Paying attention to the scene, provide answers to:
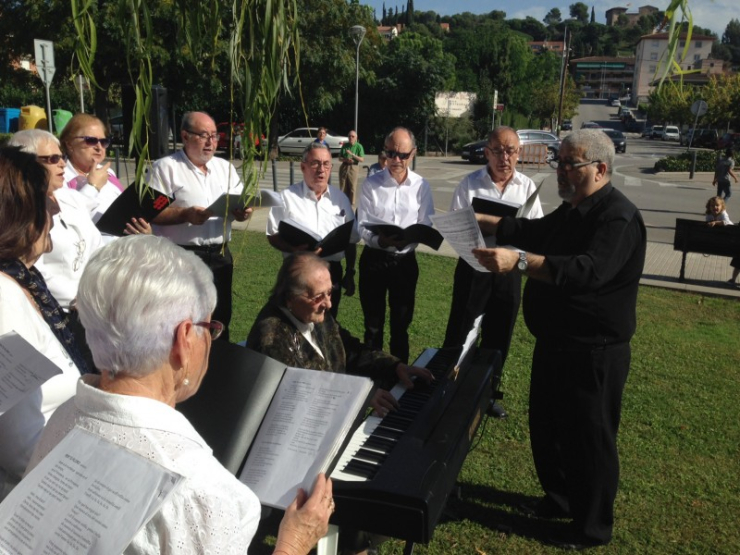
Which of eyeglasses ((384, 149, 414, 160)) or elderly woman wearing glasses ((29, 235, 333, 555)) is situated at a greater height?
eyeglasses ((384, 149, 414, 160))

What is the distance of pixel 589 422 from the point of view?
337 cm

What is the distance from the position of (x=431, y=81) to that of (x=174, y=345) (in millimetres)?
37600

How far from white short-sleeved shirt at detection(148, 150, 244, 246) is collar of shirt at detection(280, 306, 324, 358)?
178 cm

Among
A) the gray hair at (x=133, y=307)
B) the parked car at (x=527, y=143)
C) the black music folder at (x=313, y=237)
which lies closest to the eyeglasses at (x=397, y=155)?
the black music folder at (x=313, y=237)

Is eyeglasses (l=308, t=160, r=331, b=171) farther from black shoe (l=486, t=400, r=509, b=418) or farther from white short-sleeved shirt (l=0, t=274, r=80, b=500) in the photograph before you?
white short-sleeved shirt (l=0, t=274, r=80, b=500)

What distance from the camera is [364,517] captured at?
2.25m

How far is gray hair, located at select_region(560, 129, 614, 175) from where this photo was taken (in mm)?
3301

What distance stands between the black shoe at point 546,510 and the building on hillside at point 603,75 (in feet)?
317

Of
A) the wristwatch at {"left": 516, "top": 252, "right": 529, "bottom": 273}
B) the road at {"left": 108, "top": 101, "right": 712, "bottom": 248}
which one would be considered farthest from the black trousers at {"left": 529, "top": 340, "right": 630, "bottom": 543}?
the road at {"left": 108, "top": 101, "right": 712, "bottom": 248}

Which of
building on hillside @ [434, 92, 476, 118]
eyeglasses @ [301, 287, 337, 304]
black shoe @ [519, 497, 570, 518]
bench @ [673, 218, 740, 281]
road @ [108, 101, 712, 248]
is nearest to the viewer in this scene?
eyeglasses @ [301, 287, 337, 304]

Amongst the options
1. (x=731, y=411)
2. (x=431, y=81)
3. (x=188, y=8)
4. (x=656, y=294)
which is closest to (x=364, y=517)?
(x=188, y=8)

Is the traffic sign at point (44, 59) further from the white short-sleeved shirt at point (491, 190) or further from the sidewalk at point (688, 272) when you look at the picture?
the white short-sleeved shirt at point (491, 190)

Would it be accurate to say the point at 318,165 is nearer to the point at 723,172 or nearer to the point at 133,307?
the point at 133,307

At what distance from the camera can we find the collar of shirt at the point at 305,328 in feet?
10.8
